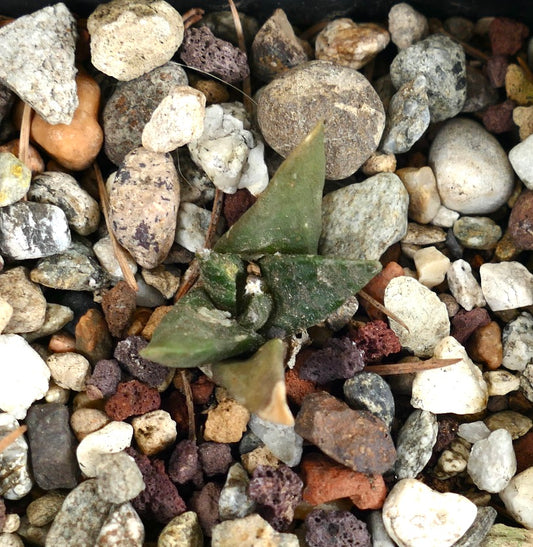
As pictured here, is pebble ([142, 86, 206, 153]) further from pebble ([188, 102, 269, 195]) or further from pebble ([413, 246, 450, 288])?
pebble ([413, 246, 450, 288])

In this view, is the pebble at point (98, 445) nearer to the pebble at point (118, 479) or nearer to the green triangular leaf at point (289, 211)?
the pebble at point (118, 479)

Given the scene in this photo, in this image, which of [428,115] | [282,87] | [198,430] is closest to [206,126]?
[282,87]

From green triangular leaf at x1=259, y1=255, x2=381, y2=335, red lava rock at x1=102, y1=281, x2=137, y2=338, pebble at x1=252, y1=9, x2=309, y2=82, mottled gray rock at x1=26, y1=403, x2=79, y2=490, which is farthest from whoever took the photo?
pebble at x1=252, y1=9, x2=309, y2=82

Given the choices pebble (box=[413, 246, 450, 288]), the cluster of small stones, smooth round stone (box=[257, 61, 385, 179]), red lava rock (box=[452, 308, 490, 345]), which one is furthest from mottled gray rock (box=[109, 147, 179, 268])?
red lava rock (box=[452, 308, 490, 345])

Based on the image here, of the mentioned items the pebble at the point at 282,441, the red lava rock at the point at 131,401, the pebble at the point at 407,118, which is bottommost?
the pebble at the point at 282,441

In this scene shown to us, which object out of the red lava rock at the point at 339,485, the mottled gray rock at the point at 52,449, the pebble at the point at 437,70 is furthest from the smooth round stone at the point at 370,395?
the pebble at the point at 437,70

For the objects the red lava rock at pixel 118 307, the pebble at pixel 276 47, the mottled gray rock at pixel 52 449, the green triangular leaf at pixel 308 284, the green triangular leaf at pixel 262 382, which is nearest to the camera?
the green triangular leaf at pixel 262 382

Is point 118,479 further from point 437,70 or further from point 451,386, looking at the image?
point 437,70
